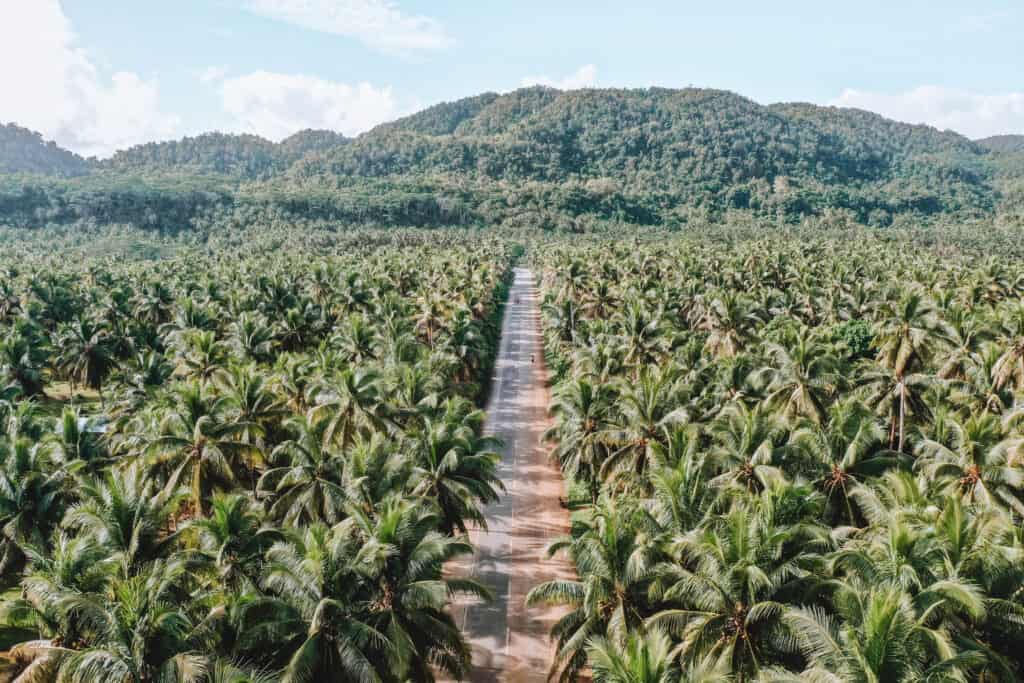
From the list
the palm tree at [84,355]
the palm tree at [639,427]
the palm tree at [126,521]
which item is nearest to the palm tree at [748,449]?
the palm tree at [639,427]

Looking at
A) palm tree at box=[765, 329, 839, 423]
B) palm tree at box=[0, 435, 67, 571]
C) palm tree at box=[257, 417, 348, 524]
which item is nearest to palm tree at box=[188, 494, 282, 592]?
palm tree at box=[257, 417, 348, 524]

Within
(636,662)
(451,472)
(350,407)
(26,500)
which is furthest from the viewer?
(350,407)

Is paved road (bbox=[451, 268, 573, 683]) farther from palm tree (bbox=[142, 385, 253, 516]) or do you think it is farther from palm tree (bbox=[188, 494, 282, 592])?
palm tree (bbox=[142, 385, 253, 516])

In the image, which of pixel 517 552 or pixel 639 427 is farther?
pixel 517 552

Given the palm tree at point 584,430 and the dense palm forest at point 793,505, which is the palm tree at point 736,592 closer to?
the dense palm forest at point 793,505

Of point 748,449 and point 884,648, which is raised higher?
point 748,449

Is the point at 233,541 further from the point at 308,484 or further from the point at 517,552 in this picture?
the point at 517,552

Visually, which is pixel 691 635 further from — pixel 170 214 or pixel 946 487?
pixel 170 214

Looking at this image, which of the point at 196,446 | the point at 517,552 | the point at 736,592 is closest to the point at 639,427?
the point at 517,552
